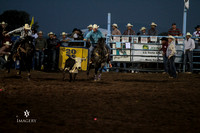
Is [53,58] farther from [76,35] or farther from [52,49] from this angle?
[76,35]

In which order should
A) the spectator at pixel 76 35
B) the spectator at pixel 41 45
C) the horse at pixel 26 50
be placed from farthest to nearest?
the spectator at pixel 76 35 → the spectator at pixel 41 45 → the horse at pixel 26 50

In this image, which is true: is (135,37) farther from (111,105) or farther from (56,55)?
(111,105)

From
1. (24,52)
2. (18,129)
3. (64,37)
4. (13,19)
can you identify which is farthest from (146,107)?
(13,19)

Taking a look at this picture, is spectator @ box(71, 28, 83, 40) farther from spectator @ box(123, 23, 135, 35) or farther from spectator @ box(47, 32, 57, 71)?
spectator @ box(123, 23, 135, 35)

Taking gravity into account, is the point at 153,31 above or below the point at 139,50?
above

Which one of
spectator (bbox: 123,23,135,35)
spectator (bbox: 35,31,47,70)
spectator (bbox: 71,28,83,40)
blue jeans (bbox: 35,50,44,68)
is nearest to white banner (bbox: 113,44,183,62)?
spectator (bbox: 123,23,135,35)

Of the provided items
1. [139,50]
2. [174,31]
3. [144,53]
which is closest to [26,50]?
[139,50]

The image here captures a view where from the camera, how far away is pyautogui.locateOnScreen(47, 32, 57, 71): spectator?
17172 millimetres

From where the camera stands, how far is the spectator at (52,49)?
17172mm

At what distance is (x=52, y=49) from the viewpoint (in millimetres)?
17188

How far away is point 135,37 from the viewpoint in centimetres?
1734

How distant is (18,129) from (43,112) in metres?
1.04

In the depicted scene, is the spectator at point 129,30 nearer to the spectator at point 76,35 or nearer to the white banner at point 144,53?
the white banner at point 144,53

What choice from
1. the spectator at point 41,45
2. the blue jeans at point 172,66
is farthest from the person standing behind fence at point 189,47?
the spectator at point 41,45
